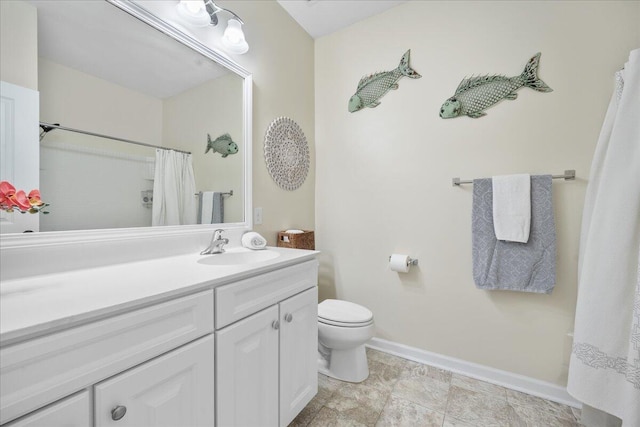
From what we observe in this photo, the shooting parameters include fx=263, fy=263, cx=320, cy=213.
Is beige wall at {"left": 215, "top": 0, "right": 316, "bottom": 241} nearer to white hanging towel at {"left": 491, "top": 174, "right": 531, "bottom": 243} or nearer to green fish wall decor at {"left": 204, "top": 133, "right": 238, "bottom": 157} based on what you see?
green fish wall decor at {"left": 204, "top": 133, "right": 238, "bottom": 157}

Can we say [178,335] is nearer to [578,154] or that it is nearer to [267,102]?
[267,102]

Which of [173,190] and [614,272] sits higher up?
[173,190]

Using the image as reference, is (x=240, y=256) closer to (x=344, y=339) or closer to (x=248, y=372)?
(x=248, y=372)

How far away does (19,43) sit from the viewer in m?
0.88

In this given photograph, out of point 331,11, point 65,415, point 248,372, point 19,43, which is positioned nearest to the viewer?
point 65,415

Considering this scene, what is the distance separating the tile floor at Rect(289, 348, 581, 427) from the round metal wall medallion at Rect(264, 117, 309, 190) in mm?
1399

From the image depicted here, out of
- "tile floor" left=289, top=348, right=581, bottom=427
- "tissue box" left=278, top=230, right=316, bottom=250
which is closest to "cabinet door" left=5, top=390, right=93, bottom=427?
"tile floor" left=289, top=348, right=581, bottom=427

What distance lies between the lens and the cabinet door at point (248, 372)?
0.90 meters

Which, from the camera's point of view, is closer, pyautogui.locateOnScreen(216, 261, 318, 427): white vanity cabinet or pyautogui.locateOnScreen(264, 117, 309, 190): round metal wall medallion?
pyautogui.locateOnScreen(216, 261, 318, 427): white vanity cabinet

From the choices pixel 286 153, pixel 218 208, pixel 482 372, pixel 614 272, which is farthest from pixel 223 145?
pixel 482 372

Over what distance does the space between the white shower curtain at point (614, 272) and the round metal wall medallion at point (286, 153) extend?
173cm

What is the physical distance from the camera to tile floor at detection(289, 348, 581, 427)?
1355mm

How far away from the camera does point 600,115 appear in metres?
1.40

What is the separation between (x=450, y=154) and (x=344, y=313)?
1274 mm
